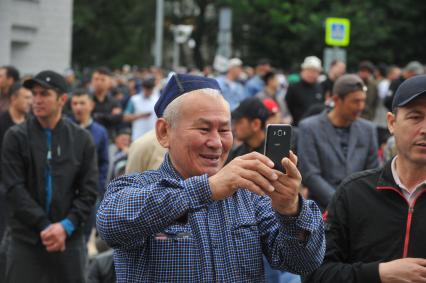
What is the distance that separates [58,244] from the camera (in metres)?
6.80

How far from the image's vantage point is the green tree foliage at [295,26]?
38.7 meters

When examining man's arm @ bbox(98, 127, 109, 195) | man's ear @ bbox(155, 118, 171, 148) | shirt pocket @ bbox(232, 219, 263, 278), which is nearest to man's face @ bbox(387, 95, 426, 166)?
shirt pocket @ bbox(232, 219, 263, 278)

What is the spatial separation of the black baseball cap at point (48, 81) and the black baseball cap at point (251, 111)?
60.7 inches

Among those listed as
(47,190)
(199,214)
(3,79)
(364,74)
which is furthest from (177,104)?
(364,74)

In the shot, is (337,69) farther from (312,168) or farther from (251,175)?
(251,175)

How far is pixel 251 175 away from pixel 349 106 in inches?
191

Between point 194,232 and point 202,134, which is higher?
point 202,134

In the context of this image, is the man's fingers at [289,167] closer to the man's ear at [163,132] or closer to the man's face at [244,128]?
the man's ear at [163,132]

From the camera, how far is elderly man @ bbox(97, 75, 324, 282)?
3.26 meters

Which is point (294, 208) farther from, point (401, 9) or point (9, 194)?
point (401, 9)

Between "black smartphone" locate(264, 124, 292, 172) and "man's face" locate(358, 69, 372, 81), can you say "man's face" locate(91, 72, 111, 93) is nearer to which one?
"man's face" locate(358, 69, 372, 81)

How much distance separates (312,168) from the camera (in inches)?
301

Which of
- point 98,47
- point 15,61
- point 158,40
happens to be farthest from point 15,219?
point 98,47

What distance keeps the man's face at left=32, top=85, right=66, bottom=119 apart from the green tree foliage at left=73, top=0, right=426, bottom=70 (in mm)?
31389
